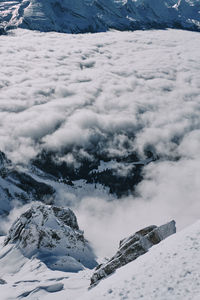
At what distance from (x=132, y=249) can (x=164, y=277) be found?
41.1 ft

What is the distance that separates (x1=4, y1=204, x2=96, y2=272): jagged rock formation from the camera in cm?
5789

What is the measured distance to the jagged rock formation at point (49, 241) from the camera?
57888mm

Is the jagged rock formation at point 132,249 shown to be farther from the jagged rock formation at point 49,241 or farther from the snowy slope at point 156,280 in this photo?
the jagged rock formation at point 49,241

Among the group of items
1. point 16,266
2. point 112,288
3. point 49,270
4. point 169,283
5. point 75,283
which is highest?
point 169,283

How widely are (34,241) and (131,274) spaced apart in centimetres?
4031

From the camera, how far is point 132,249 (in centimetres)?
3819

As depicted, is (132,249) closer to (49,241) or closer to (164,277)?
(164,277)

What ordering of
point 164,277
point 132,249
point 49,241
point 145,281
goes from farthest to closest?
1. point 49,241
2. point 132,249
3. point 145,281
4. point 164,277

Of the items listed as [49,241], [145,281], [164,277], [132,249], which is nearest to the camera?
[164,277]

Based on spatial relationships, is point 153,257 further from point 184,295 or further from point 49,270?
point 49,270

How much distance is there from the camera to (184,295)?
2325 cm

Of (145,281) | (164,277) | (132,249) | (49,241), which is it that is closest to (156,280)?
(164,277)

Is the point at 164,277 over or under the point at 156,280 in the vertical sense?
over

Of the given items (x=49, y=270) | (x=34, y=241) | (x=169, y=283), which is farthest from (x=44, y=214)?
(x=169, y=283)
